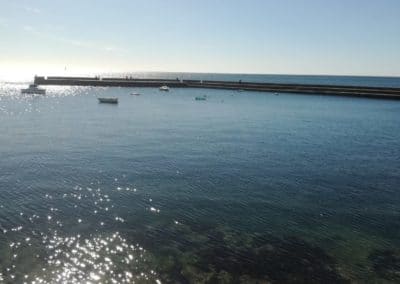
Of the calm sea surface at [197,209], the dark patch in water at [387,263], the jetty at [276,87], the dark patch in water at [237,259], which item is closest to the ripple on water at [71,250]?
the calm sea surface at [197,209]

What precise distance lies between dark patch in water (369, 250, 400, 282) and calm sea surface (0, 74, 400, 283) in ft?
0.13

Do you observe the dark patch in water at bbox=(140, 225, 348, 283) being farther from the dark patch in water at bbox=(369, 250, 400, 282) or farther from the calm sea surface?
the dark patch in water at bbox=(369, 250, 400, 282)

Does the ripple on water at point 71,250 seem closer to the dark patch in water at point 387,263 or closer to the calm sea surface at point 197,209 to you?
the calm sea surface at point 197,209

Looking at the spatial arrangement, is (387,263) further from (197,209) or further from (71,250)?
(71,250)

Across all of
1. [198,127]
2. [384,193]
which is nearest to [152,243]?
[384,193]

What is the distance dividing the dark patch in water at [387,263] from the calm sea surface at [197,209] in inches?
1.6

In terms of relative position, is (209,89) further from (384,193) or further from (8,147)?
(384,193)

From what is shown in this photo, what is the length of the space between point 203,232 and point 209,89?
115 meters

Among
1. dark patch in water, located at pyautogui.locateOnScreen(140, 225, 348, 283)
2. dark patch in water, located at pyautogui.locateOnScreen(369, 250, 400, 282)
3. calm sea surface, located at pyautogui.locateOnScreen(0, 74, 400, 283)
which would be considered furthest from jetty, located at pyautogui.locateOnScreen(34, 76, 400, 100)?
dark patch in water, located at pyautogui.locateOnScreen(140, 225, 348, 283)

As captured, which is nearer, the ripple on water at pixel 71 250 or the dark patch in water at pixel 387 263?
the ripple on water at pixel 71 250

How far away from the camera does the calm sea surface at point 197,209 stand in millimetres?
13883

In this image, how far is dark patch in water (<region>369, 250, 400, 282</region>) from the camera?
45.5ft

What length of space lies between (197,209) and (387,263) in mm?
8779

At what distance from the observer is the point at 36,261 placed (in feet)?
45.7
